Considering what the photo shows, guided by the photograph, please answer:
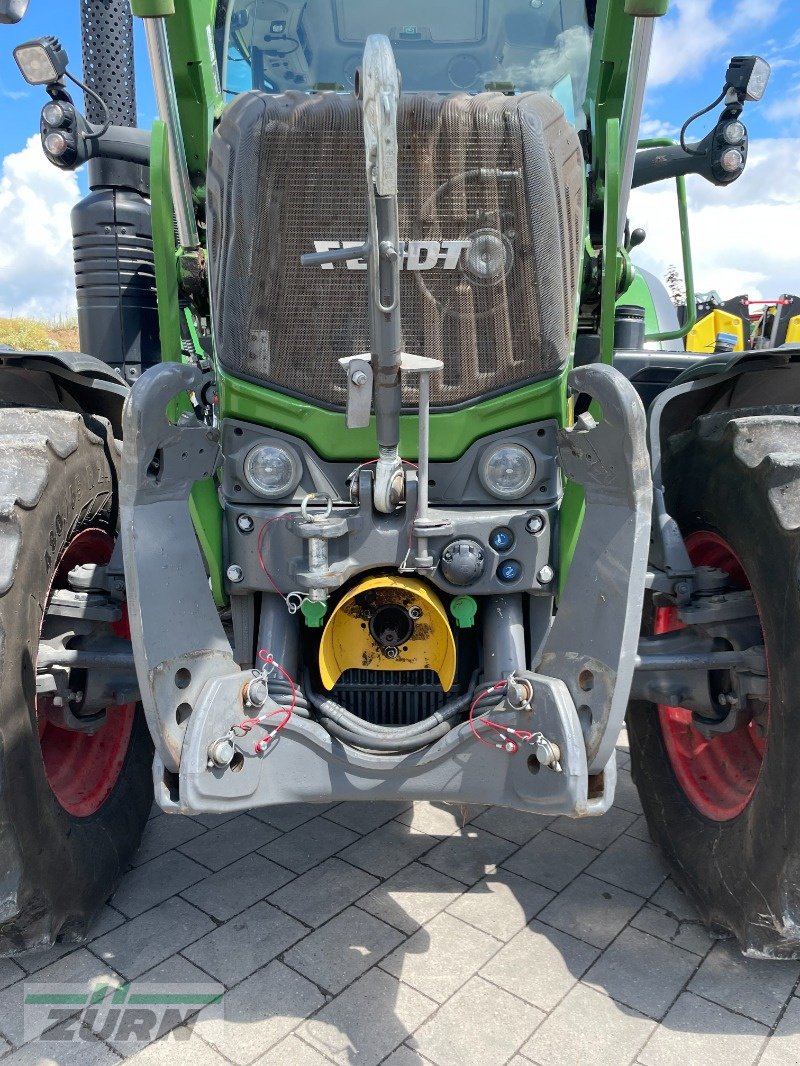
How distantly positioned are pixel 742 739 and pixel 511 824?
86 cm

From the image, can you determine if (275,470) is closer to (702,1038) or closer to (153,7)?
(153,7)

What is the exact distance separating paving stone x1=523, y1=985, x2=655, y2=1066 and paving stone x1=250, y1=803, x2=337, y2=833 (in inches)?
44.3

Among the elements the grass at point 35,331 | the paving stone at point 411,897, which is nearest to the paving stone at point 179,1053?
the paving stone at point 411,897

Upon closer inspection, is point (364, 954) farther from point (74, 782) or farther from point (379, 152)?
point (379, 152)

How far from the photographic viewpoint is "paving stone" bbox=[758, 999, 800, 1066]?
1.95m

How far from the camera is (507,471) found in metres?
2.28

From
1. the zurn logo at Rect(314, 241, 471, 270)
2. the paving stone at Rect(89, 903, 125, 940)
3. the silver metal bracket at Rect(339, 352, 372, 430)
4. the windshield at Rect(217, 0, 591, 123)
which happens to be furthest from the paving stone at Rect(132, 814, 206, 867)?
the windshield at Rect(217, 0, 591, 123)

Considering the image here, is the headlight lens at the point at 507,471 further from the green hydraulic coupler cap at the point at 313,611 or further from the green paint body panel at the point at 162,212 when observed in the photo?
the green paint body panel at the point at 162,212

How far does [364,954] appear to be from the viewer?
2.30 meters

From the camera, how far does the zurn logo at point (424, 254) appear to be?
83.3 inches

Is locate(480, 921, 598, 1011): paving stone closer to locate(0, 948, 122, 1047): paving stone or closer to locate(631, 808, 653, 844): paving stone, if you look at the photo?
locate(631, 808, 653, 844): paving stone

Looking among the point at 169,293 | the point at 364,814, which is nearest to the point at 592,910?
the point at 364,814

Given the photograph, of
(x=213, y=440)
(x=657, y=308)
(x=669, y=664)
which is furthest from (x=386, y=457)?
(x=657, y=308)

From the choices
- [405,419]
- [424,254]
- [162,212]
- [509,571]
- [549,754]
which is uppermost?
[162,212]
